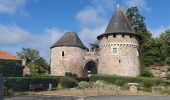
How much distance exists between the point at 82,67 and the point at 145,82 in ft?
50.7

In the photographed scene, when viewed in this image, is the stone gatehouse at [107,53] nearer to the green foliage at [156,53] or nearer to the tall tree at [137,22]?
the green foliage at [156,53]

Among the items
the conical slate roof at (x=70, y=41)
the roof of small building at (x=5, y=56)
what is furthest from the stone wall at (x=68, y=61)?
the roof of small building at (x=5, y=56)

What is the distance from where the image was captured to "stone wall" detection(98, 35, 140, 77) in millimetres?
44000

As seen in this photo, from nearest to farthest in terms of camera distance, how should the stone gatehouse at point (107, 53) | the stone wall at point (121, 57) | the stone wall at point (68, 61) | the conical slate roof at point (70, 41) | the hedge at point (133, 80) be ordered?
1. the hedge at point (133, 80)
2. the stone wall at point (121, 57)
3. the stone gatehouse at point (107, 53)
4. the stone wall at point (68, 61)
5. the conical slate roof at point (70, 41)

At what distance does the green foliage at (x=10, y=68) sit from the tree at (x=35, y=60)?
105 ft

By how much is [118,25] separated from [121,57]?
16.1 ft

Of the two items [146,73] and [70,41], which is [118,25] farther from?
[70,41]

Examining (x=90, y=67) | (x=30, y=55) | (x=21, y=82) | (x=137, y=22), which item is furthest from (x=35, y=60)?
(x=21, y=82)

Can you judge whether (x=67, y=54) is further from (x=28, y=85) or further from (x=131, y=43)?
(x=28, y=85)

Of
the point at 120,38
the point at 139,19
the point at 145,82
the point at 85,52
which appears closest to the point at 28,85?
the point at 145,82

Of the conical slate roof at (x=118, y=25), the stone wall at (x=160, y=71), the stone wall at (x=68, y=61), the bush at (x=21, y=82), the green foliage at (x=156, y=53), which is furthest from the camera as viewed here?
the stone wall at (x=68, y=61)

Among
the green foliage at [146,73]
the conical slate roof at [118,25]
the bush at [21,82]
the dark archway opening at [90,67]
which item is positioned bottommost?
the bush at [21,82]

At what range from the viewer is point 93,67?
52031 millimetres

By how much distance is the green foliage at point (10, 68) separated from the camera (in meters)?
28.3
